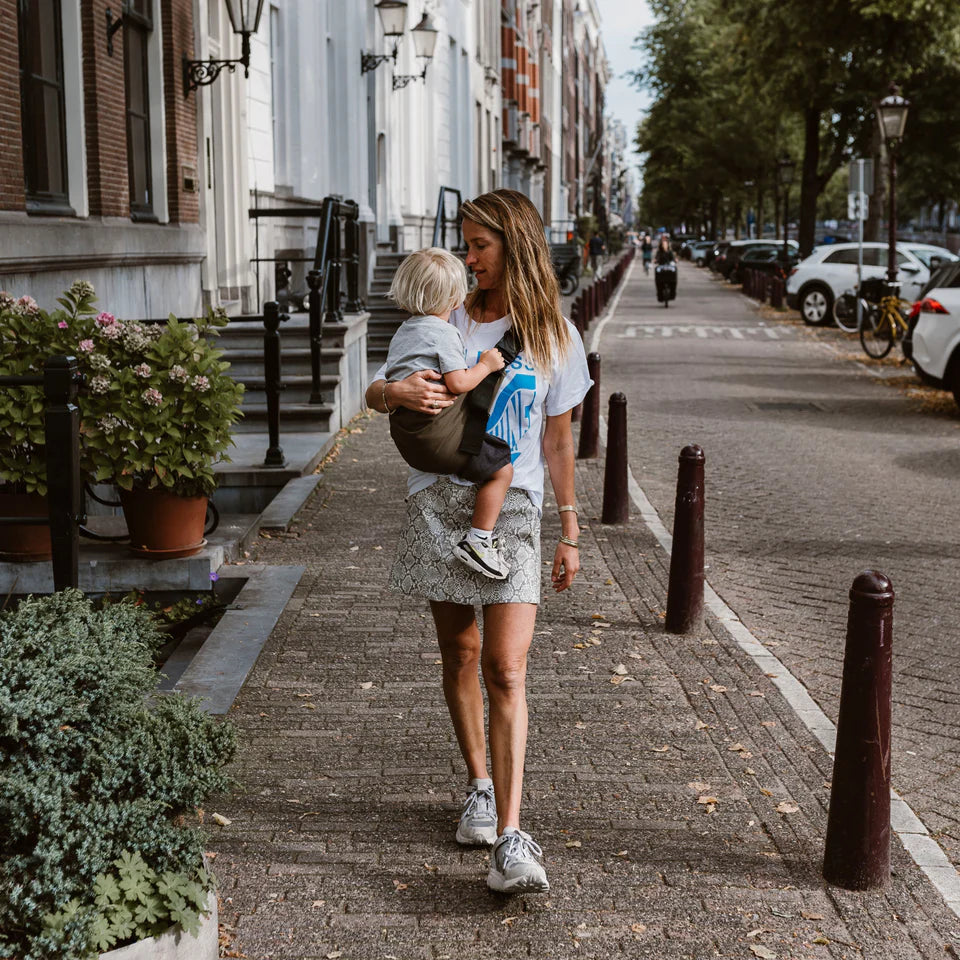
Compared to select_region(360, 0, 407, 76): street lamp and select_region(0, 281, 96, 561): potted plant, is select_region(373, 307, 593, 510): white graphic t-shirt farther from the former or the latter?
select_region(360, 0, 407, 76): street lamp

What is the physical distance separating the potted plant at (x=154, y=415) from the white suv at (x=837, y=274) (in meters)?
23.0

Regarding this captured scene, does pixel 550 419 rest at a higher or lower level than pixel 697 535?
higher

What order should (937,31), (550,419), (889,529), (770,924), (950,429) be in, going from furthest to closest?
1. (937,31)
2. (950,429)
3. (889,529)
4. (550,419)
5. (770,924)

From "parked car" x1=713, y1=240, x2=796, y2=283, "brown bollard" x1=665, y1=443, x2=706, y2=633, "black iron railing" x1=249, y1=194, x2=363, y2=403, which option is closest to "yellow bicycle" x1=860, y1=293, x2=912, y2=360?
"black iron railing" x1=249, y1=194, x2=363, y2=403

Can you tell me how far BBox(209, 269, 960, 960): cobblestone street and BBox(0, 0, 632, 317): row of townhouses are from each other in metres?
3.56

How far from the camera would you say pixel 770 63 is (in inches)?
1369

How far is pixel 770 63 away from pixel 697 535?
100 feet

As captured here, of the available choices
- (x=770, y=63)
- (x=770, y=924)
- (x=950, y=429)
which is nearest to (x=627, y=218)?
(x=770, y=63)

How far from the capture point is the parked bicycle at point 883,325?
70.8ft

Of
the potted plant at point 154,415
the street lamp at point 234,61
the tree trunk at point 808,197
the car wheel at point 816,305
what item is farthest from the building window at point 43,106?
the tree trunk at point 808,197

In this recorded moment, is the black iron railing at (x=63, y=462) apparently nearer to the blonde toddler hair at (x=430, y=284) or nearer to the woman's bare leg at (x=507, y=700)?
the blonde toddler hair at (x=430, y=284)

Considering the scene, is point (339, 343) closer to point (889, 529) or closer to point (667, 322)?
point (889, 529)

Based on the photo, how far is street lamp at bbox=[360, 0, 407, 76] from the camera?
73.4 feet

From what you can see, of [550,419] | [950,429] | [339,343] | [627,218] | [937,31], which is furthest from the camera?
[627,218]
